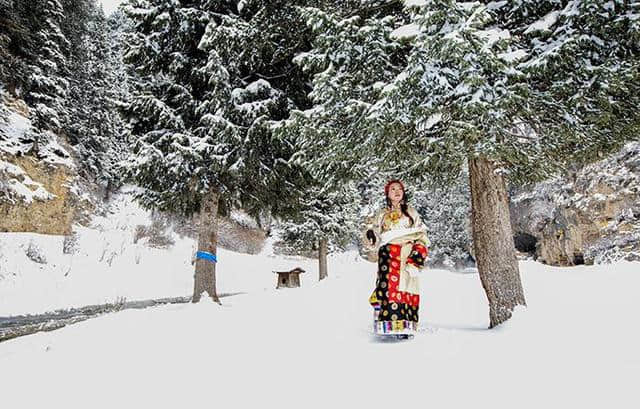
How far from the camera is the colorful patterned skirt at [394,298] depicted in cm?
423

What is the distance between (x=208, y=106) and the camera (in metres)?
8.05

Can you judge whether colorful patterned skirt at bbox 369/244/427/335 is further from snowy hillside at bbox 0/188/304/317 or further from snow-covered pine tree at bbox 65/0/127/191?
snow-covered pine tree at bbox 65/0/127/191

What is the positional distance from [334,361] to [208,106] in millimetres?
6142

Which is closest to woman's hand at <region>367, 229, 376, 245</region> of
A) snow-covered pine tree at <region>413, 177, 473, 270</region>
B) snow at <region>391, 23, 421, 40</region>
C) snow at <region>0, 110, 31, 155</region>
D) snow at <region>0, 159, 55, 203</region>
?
snow at <region>391, 23, 421, 40</region>

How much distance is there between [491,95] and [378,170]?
196 centimetres

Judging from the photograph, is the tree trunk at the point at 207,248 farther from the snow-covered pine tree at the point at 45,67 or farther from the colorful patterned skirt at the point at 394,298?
the snow-covered pine tree at the point at 45,67

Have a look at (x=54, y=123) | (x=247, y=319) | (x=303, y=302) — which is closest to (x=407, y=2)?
(x=247, y=319)

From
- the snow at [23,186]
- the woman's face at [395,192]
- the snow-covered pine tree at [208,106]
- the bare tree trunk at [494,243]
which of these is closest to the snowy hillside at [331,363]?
the bare tree trunk at [494,243]

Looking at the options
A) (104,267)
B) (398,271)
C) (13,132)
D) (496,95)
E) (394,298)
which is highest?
(13,132)

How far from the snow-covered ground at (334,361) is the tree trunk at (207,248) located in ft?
8.34

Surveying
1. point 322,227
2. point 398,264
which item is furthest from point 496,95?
point 322,227

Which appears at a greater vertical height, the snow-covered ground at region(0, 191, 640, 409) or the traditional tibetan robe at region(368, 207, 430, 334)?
the traditional tibetan robe at region(368, 207, 430, 334)

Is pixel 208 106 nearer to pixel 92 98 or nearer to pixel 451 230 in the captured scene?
pixel 92 98

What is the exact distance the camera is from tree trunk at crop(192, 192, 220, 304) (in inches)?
334
